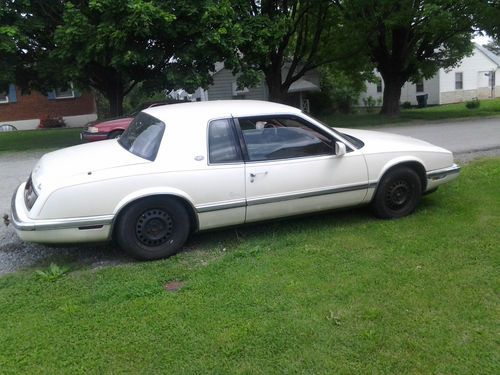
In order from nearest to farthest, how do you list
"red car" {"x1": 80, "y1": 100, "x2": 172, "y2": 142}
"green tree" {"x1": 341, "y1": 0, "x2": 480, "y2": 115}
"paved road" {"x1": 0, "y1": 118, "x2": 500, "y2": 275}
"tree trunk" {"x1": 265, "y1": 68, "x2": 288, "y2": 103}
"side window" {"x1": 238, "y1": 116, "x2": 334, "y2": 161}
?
"paved road" {"x1": 0, "y1": 118, "x2": 500, "y2": 275} < "side window" {"x1": 238, "y1": 116, "x2": 334, "y2": 161} < "red car" {"x1": 80, "y1": 100, "x2": 172, "y2": 142} < "green tree" {"x1": 341, "y1": 0, "x2": 480, "y2": 115} < "tree trunk" {"x1": 265, "y1": 68, "x2": 288, "y2": 103}

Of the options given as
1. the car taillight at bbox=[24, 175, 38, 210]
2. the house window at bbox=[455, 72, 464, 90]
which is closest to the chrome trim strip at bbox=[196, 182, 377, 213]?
the car taillight at bbox=[24, 175, 38, 210]

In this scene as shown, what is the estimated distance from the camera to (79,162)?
4.75 meters

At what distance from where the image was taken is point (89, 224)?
4359 millimetres

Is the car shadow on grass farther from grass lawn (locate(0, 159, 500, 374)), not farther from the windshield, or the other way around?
the windshield

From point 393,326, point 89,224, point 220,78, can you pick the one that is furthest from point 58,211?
point 220,78

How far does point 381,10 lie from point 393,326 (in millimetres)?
17780

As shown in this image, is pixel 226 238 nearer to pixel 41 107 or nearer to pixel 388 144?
pixel 388 144

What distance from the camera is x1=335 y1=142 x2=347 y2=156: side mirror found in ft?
16.7

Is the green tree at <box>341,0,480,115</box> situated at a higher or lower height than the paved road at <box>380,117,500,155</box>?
higher

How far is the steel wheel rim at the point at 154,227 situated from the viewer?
456 cm

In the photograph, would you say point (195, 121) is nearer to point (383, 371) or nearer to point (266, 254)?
point (266, 254)

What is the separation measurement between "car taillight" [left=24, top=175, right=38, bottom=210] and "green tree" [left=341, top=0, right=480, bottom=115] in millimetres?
15956

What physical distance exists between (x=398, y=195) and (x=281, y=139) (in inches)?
60.4

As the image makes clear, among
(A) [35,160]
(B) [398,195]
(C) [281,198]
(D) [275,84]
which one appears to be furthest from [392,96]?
(C) [281,198]
